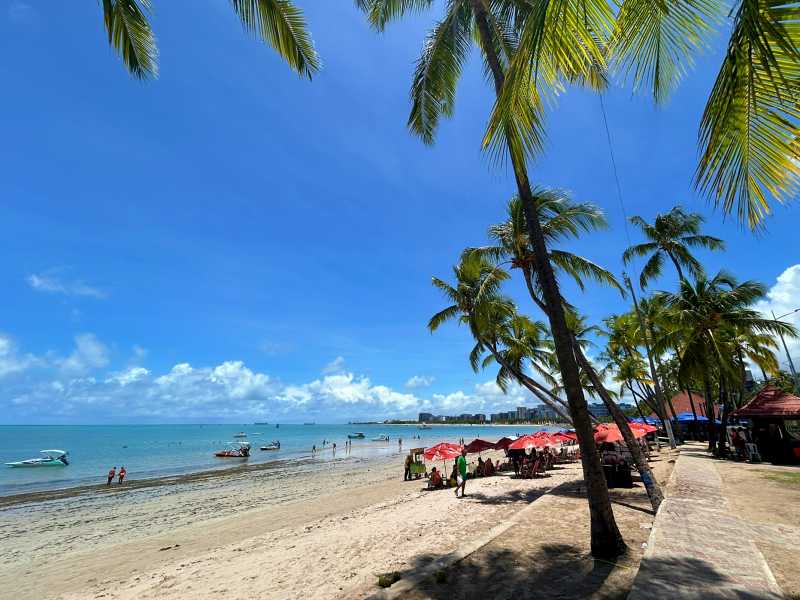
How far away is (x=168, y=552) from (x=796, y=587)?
13.9 metres

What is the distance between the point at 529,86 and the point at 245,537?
14622 mm

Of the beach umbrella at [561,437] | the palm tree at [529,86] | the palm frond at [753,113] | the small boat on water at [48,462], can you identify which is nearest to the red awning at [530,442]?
the beach umbrella at [561,437]

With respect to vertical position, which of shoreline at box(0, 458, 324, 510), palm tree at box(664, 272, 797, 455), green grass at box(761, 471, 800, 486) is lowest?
shoreline at box(0, 458, 324, 510)

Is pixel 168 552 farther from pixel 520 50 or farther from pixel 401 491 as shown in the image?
pixel 520 50

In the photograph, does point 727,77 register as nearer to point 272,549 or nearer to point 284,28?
point 284,28

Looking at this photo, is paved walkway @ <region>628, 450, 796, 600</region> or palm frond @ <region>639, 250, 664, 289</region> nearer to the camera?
paved walkway @ <region>628, 450, 796, 600</region>

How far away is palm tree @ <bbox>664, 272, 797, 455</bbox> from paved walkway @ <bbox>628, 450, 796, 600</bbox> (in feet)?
38.0

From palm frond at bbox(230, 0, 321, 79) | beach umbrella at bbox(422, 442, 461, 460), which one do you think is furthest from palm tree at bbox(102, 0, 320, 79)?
beach umbrella at bbox(422, 442, 461, 460)

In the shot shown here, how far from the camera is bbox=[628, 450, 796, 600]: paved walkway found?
12.5ft

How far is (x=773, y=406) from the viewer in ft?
47.9

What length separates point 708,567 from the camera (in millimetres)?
4430

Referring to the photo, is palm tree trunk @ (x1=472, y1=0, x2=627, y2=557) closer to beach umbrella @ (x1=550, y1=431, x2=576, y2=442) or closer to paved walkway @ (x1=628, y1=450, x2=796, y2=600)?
paved walkway @ (x1=628, y1=450, x2=796, y2=600)

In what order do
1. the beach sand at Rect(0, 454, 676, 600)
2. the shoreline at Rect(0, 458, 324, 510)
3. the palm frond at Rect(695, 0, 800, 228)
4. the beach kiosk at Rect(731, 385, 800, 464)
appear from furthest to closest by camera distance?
the shoreline at Rect(0, 458, 324, 510) → the beach kiosk at Rect(731, 385, 800, 464) → the beach sand at Rect(0, 454, 676, 600) → the palm frond at Rect(695, 0, 800, 228)

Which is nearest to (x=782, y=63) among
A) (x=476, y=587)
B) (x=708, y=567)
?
(x=708, y=567)
